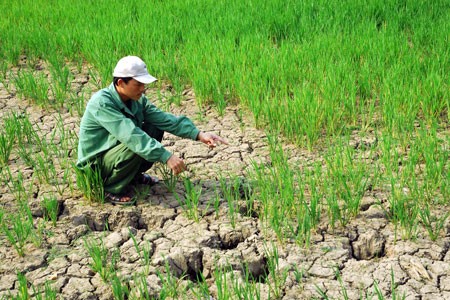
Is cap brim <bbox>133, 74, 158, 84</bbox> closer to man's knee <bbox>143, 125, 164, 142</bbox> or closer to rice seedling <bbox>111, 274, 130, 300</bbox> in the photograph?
man's knee <bbox>143, 125, 164, 142</bbox>

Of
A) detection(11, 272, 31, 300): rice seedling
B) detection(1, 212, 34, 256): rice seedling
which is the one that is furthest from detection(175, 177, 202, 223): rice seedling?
detection(11, 272, 31, 300): rice seedling

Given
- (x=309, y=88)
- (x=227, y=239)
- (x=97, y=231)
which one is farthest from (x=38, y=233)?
(x=309, y=88)

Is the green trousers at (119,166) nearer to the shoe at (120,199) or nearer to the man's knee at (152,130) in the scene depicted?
the shoe at (120,199)

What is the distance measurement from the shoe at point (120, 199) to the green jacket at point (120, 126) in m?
0.22

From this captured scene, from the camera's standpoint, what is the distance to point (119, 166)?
315cm

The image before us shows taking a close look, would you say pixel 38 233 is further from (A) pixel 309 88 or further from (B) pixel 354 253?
(A) pixel 309 88

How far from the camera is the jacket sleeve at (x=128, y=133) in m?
2.97

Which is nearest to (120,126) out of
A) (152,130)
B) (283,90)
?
(152,130)

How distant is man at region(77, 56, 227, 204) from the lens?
2.99m

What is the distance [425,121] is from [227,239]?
64.3 inches

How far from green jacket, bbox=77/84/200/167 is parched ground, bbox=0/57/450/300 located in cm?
30

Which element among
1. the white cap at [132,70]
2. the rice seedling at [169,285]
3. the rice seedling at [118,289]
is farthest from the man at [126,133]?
the rice seedling at [118,289]

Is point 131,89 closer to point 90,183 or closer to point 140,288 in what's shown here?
point 90,183

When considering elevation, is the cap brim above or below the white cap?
below
